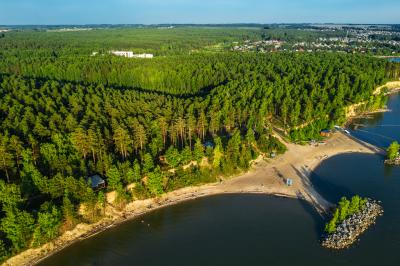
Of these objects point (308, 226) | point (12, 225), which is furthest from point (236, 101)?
point (12, 225)

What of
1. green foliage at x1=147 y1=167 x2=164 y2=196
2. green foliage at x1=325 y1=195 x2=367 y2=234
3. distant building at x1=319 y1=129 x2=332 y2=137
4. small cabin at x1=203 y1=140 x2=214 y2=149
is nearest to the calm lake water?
green foliage at x1=325 y1=195 x2=367 y2=234

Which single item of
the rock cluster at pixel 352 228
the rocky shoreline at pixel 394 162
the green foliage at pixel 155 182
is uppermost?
the green foliage at pixel 155 182

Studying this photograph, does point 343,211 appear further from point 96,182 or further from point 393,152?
point 96,182

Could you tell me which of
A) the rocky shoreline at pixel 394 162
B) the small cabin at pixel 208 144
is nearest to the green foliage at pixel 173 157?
the small cabin at pixel 208 144

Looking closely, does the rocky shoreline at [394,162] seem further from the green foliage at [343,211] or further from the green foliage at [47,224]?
the green foliage at [47,224]

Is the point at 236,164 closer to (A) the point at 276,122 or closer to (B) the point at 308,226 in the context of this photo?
(B) the point at 308,226

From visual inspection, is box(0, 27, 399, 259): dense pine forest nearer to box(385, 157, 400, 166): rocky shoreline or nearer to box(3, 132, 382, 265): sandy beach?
box(3, 132, 382, 265): sandy beach
